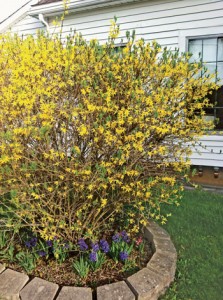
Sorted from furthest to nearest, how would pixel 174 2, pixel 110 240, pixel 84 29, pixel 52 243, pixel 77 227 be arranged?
1. pixel 84 29
2. pixel 174 2
3. pixel 110 240
4. pixel 52 243
5. pixel 77 227

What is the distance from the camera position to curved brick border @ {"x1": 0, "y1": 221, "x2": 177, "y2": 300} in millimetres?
2244

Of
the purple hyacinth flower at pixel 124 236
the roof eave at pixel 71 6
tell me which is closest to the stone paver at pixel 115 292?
the purple hyacinth flower at pixel 124 236

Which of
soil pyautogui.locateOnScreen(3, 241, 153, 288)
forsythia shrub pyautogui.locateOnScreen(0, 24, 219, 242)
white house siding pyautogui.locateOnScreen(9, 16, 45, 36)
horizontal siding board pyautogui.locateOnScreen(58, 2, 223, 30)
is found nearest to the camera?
forsythia shrub pyautogui.locateOnScreen(0, 24, 219, 242)

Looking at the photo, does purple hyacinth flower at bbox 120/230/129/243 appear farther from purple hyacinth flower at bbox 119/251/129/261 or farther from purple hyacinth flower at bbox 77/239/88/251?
purple hyacinth flower at bbox 77/239/88/251

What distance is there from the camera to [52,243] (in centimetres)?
284

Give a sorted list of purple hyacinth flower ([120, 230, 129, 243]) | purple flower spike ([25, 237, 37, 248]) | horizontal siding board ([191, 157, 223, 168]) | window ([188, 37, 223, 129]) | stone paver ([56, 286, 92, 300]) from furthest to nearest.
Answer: horizontal siding board ([191, 157, 223, 168]) < window ([188, 37, 223, 129]) < purple hyacinth flower ([120, 230, 129, 243]) < purple flower spike ([25, 237, 37, 248]) < stone paver ([56, 286, 92, 300])

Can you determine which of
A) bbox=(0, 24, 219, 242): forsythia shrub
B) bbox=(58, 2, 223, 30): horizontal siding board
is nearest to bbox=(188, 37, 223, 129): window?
bbox=(58, 2, 223, 30): horizontal siding board

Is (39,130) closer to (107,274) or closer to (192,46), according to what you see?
(107,274)

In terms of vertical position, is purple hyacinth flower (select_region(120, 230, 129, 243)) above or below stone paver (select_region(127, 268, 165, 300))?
above

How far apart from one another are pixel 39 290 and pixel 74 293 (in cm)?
27

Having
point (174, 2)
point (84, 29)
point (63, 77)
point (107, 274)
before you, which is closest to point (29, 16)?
point (84, 29)

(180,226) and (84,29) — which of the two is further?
(84,29)

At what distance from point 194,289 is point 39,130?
1.94 m

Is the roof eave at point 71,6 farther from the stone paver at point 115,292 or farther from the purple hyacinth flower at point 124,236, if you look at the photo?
the stone paver at point 115,292
